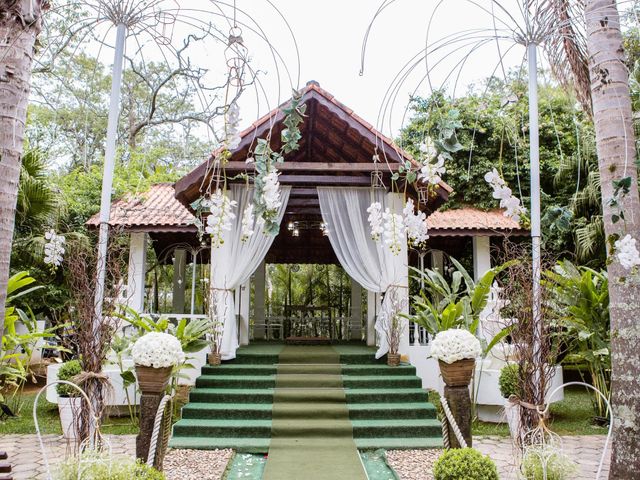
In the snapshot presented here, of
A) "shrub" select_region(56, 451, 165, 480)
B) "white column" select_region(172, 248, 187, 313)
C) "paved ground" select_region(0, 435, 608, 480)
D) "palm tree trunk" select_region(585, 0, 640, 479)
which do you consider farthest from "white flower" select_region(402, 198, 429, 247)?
"white column" select_region(172, 248, 187, 313)

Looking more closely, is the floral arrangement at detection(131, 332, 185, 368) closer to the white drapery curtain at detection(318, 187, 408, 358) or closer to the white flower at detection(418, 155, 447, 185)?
the white flower at detection(418, 155, 447, 185)

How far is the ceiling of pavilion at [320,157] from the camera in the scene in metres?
7.53

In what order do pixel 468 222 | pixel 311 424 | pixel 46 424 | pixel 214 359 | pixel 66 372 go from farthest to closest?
pixel 468 222, pixel 214 359, pixel 46 424, pixel 66 372, pixel 311 424

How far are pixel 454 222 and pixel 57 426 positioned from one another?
25.4 feet

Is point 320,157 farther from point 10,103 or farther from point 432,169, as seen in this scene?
point 10,103

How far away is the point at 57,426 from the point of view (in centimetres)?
671

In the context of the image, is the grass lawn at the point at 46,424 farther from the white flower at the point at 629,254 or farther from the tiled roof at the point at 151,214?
the white flower at the point at 629,254

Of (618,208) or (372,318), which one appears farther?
(372,318)

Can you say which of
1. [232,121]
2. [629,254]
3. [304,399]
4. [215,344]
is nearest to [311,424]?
[304,399]

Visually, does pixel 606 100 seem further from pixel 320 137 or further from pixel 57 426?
pixel 57 426

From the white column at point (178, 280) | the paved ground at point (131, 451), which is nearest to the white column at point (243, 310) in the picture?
the white column at point (178, 280)

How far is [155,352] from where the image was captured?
3.91 meters

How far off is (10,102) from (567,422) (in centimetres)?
711

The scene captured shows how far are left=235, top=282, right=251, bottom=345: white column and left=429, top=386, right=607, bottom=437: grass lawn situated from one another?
3318 mm
